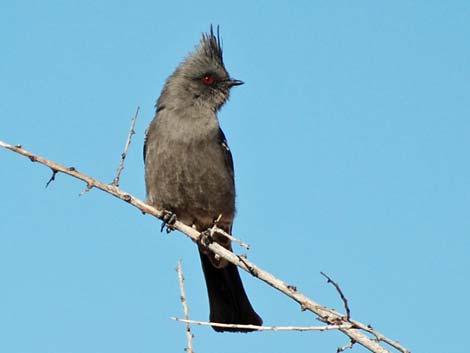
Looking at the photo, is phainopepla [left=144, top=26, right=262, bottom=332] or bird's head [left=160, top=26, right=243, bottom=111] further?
bird's head [left=160, top=26, right=243, bottom=111]

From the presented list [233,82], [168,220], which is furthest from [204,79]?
[168,220]

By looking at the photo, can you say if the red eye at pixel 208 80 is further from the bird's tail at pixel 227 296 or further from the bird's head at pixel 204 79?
the bird's tail at pixel 227 296

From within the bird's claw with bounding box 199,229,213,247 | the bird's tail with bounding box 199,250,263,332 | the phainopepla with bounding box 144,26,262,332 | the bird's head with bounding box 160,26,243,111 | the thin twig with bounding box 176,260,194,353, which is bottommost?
the thin twig with bounding box 176,260,194,353

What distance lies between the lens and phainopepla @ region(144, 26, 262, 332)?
830 centimetres

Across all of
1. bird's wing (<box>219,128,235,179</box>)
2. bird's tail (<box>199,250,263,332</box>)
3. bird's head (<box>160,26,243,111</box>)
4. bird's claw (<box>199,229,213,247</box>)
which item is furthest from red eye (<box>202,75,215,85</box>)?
bird's claw (<box>199,229,213,247</box>)

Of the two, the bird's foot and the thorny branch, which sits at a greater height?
the bird's foot

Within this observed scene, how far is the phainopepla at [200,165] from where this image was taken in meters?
8.30

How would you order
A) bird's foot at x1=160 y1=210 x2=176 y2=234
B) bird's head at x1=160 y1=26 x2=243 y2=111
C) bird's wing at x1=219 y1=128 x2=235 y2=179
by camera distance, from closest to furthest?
1. bird's foot at x1=160 y1=210 x2=176 y2=234
2. bird's wing at x1=219 y1=128 x2=235 y2=179
3. bird's head at x1=160 y1=26 x2=243 y2=111

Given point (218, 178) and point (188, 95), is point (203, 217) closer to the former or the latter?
point (218, 178)

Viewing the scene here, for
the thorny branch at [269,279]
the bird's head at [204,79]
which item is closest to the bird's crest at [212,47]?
the bird's head at [204,79]

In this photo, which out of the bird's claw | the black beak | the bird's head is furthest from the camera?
the black beak

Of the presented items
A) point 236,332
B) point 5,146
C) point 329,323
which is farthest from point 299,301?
point 236,332

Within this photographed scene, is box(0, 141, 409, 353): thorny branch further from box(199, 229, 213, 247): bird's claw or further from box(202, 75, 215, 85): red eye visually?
box(202, 75, 215, 85): red eye

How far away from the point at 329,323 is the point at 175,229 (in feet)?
9.68
